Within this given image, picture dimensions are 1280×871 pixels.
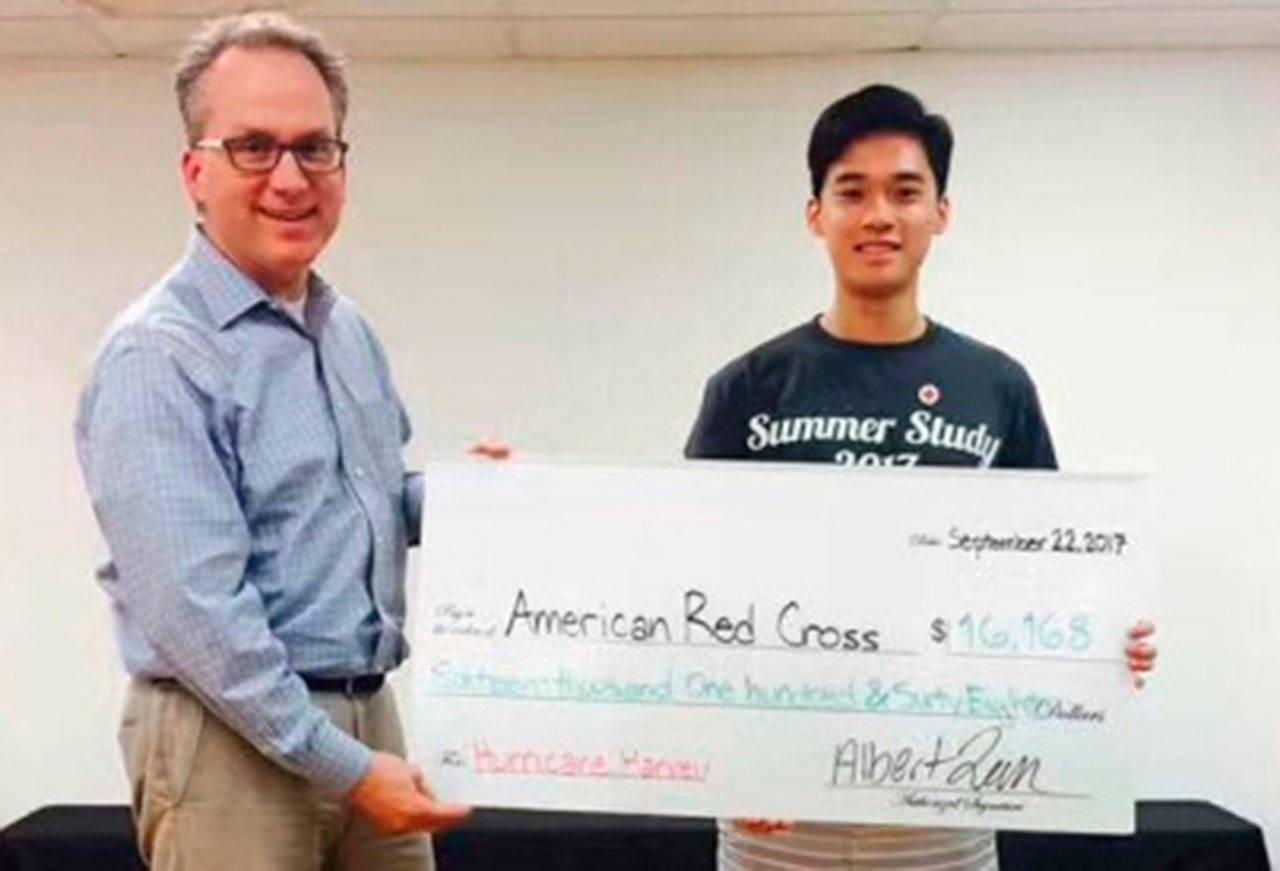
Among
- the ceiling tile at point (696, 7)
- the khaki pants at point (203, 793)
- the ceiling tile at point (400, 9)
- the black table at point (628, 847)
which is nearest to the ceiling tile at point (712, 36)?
the ceiling tile at point (696, 7)

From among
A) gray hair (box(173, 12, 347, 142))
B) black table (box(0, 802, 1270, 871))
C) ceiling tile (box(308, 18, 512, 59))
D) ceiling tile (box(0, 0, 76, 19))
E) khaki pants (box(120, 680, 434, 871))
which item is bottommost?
black table (box(0, 802, 1270, 871))

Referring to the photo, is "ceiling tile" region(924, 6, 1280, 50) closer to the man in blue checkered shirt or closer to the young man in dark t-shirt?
the young man in dark t-shirt

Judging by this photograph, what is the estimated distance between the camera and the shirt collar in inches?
58.9

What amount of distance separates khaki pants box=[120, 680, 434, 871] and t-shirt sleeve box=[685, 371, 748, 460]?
2.28 feet

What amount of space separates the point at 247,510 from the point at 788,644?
2.28 feet

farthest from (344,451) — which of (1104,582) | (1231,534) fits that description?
(1231,534)

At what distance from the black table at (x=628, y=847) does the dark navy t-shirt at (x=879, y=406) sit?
1720mm

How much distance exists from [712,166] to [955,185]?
2.30 ft

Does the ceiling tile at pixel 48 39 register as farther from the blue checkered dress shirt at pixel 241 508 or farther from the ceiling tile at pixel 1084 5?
the blue checkered dress shirt at pixel 241 508

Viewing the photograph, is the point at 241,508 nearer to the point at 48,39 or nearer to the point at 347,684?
the point at 347,684

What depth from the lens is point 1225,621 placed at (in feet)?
12.7

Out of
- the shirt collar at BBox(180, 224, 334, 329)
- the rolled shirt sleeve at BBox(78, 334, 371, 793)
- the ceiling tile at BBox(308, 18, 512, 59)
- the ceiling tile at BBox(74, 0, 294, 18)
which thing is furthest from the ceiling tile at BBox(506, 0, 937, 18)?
the rolled shirt sleeve at BBox(78, 334, 371, 793)

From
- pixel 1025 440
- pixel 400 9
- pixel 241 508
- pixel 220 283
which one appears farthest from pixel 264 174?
pixel 400 9

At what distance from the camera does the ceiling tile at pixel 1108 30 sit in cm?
361
